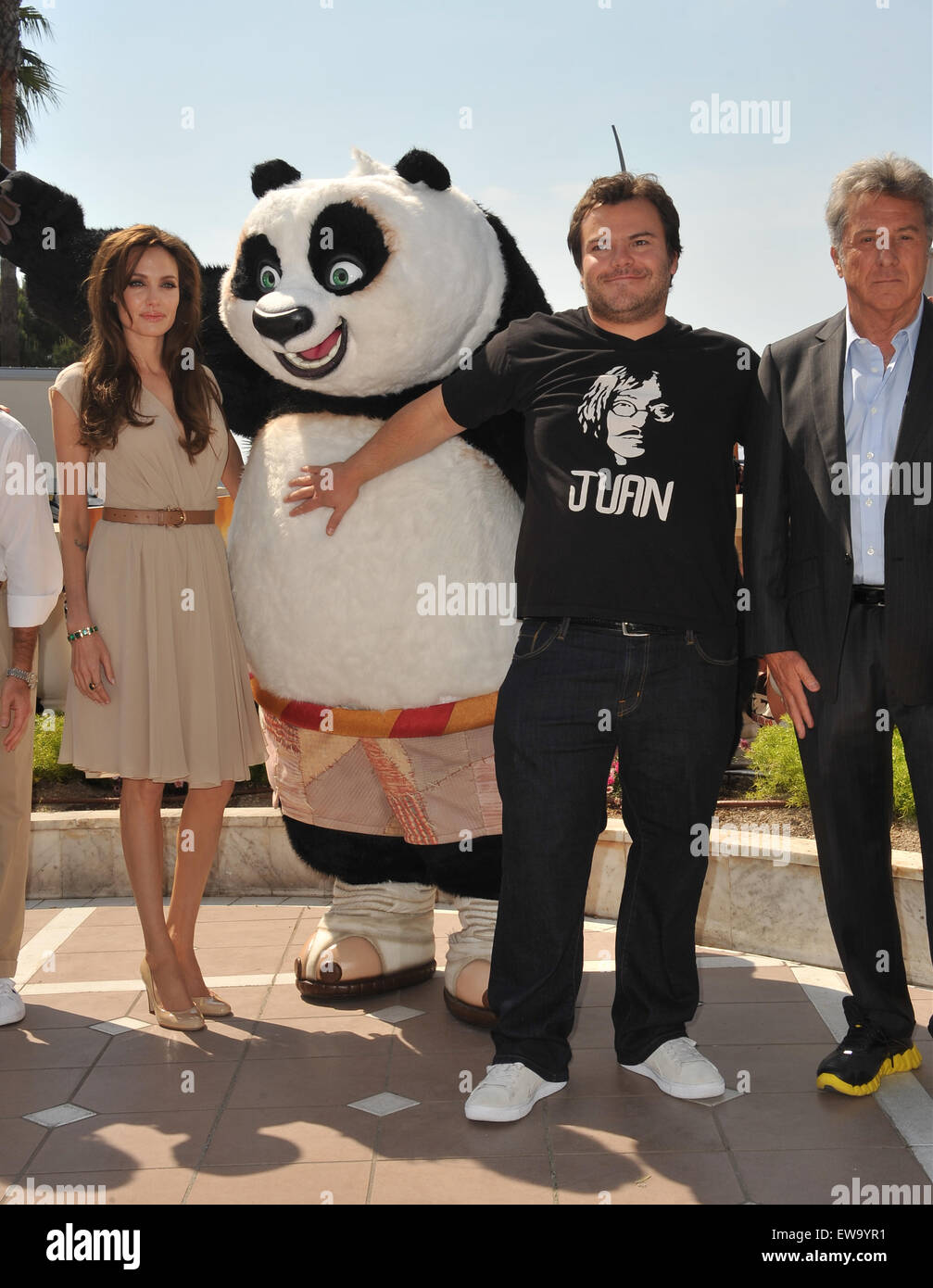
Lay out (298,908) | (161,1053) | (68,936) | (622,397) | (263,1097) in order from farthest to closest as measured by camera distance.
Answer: (298,908) < (68,936) < (161,1053) < (263,1097) < (622,397)

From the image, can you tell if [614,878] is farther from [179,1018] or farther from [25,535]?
[25,535]

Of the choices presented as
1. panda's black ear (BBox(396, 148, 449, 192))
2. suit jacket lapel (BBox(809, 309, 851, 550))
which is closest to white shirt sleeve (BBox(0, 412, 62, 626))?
panda's black ear (BBox(396, 148, 449, 192))

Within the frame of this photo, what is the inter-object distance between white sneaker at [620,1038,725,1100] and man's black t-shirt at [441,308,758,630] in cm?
114

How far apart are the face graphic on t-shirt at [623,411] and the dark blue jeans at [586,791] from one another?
1.50 feet

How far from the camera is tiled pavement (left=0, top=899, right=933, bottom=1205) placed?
9.61 ft

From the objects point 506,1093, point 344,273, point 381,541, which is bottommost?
Result: point 506,1093

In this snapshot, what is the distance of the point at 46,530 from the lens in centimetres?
375

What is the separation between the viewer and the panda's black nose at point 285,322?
11.9 feet

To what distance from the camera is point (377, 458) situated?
357 cm

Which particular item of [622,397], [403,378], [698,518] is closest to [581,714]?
[698,518]

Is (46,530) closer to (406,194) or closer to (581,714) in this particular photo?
(406,194)

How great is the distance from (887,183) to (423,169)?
1370 millimetres

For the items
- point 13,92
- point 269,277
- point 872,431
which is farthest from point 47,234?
point 13,92

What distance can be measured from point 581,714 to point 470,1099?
100 centimetres
